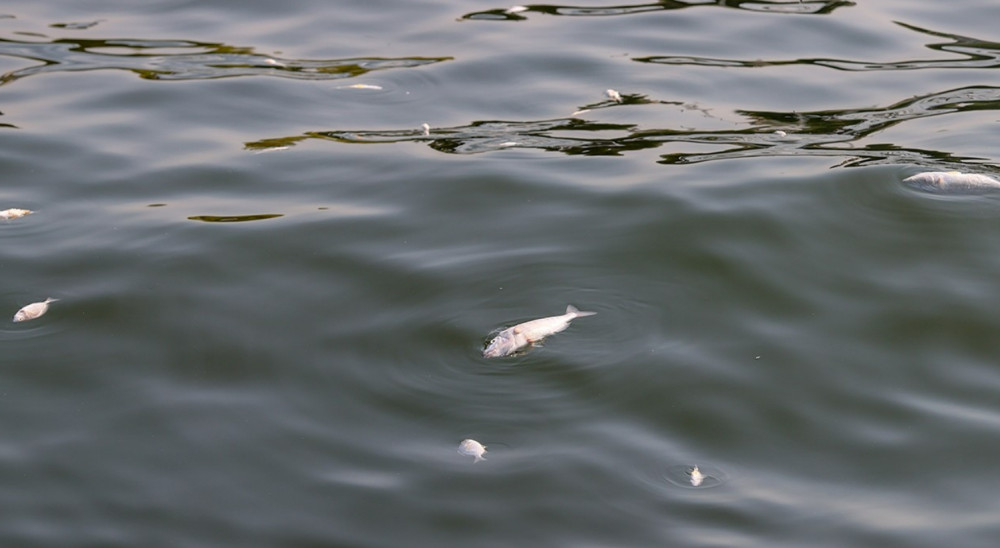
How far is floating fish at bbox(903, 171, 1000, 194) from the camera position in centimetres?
389

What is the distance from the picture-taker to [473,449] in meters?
2.93

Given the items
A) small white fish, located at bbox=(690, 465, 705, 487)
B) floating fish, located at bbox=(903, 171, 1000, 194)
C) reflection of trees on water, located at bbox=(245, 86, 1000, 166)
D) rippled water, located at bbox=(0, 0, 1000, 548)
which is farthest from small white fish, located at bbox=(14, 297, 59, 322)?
floating fish, located at bbox=(903, 171, 1000, 194)

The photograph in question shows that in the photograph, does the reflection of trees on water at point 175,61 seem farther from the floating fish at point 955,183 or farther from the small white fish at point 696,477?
the small white fish at point 696,477

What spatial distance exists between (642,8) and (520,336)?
343 centimetres

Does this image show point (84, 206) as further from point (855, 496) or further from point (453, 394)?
point (855, 496)

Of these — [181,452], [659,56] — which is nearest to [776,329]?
[181,452]

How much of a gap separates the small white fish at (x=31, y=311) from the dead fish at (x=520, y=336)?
1414 mm

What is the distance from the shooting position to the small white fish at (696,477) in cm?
284

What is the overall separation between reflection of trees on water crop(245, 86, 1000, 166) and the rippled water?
0.02 m

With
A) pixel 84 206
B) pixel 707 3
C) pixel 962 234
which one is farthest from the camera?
pixel 707 3

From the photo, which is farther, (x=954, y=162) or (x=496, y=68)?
(x=496, y=68)

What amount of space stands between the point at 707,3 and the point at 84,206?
142 inches

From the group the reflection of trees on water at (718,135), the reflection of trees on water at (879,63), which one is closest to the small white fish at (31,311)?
the reflection of trees on water at (718,135)

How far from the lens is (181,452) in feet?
9.72
